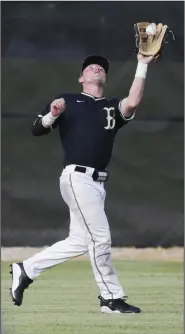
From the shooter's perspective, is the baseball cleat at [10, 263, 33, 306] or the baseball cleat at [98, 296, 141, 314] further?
the baseball cleat at [10, 263, 33, 306]

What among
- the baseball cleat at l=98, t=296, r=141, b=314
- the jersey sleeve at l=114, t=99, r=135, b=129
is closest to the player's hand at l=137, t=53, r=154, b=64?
the jersey sleeve at l=114, t=99, r=135, b=129

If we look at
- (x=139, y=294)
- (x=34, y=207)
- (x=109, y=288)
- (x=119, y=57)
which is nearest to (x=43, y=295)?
(x=139, y=294)

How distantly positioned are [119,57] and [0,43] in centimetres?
116

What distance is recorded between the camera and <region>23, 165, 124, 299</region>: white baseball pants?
21.7ft

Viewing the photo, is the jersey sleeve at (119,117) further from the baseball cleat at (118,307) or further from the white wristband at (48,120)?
the baseball cleat at (118,307)

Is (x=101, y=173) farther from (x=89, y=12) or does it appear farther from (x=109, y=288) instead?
(x=89, y=12)

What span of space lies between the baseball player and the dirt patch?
3.83 metres

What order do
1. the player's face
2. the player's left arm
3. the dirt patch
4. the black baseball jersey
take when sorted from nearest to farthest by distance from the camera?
the player's left arm
the black baseball jersey
the player's face
the dirt patch

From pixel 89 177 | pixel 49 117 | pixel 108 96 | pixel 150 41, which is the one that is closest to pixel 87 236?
pixel 89 177

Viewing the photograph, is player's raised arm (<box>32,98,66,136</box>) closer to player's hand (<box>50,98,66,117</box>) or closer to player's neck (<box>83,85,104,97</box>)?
player's hand (<box>50,98,66,117</box>)

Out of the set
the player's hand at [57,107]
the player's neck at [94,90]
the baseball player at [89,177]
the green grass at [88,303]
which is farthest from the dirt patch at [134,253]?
the player's hand at [57,107]

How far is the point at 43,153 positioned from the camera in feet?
35.2

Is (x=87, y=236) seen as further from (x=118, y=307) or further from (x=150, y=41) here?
(x=150, y=41)

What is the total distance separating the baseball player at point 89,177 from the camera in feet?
21.7
